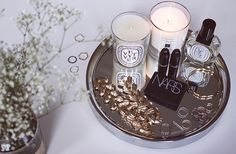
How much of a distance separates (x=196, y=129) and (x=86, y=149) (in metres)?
0.23

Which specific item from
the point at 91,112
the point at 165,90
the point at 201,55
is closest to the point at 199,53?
the point at 201,55

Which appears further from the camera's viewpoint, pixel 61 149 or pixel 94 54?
pixel 94 54

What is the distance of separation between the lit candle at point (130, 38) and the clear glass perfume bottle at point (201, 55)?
105 millimetres

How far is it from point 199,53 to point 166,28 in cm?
9

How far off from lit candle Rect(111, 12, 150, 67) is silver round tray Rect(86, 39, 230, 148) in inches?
1.6

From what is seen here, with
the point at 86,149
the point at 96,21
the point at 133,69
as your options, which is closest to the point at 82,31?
the point at 96,21

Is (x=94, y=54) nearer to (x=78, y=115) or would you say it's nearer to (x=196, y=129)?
(x=78, y=115)

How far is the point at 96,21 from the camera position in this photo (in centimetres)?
109

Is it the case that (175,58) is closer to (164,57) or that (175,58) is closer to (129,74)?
(164,57)

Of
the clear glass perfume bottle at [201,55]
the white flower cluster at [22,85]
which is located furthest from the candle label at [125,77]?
the white flower cluster at [22,85]

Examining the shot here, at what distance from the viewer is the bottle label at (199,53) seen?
0.99 meters

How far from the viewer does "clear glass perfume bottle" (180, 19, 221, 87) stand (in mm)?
968

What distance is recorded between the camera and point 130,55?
37.9 inches

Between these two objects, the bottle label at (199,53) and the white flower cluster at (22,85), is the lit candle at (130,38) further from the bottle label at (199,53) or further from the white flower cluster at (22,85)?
the white flower cluster at (22,85)
